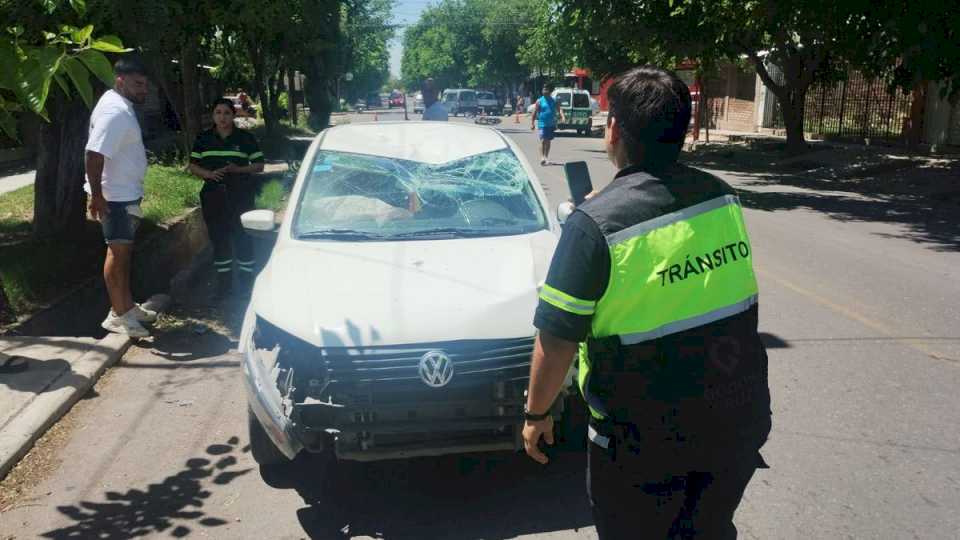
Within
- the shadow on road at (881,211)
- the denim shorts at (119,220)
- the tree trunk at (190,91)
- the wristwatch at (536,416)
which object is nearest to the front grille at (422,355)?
the wristwatch at (536,416)

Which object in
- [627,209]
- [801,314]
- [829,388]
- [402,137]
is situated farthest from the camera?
[801,314]

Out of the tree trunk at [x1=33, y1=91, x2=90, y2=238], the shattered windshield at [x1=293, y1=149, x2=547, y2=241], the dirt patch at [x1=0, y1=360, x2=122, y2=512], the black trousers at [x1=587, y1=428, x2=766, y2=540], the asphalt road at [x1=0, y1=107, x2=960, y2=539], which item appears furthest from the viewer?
the tree trunk at [x1=33, y1=91, x2=90, y2=238]

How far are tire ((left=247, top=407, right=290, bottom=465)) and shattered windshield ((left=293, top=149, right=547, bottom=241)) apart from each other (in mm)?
1117

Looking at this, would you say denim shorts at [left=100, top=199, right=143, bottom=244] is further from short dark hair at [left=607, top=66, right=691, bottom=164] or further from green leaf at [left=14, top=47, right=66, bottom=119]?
short dark hair at [left=607, top=66, right=691, bottom=164]

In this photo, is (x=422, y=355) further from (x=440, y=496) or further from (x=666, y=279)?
(x=666, y=279)

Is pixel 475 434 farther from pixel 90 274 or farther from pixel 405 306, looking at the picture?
pixel 90 274

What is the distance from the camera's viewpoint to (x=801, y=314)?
711 centimetres

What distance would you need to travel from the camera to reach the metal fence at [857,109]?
25484 millimetres

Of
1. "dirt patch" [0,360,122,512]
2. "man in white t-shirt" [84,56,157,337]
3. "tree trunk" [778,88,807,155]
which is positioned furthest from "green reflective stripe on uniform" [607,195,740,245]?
"tree trunk" [778,88,807,155]

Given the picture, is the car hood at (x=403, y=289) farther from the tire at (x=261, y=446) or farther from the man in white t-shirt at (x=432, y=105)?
the man in white t-shirt at (x=432, y=105)

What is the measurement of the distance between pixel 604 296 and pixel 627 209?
0.22m

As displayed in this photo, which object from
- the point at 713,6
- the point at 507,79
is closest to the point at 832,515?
the point at 713,6

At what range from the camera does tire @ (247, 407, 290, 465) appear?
4164mm

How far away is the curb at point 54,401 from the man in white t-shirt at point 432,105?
606 centimetres
